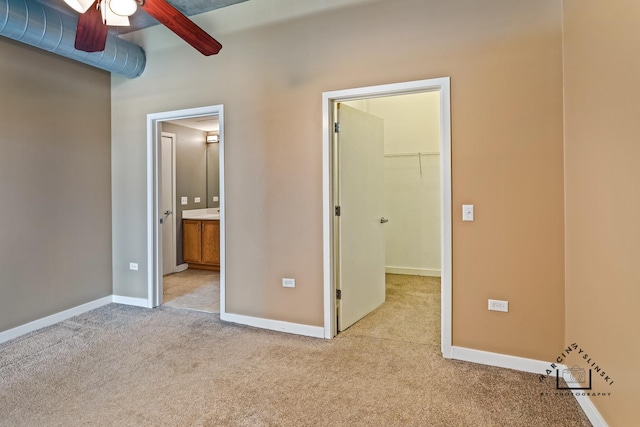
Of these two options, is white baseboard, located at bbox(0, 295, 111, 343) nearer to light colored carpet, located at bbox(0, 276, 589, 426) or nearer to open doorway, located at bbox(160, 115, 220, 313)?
light colored carpet, located at bbox(0, 276, 589, 426)

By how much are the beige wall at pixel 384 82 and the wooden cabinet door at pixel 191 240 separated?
1.63 metres

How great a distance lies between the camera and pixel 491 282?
2521 millimetres

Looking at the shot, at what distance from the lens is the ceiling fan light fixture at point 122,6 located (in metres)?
1.76

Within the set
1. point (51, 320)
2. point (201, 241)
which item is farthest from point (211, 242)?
point (51, 320)

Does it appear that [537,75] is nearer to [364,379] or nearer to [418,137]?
[364,379]

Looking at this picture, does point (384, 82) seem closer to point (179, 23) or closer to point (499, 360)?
point (179, 23)

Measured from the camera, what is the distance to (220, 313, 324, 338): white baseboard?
121 inches

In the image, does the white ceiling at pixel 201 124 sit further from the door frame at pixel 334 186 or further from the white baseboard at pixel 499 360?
the white baseboard at pixel 499 360

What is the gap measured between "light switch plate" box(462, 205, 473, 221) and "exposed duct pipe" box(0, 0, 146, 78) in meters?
3.60

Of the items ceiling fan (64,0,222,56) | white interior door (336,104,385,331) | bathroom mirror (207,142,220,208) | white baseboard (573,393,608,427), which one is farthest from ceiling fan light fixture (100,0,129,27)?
bathroom mirror (207,142,220,208)

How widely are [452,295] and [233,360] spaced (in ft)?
5.83

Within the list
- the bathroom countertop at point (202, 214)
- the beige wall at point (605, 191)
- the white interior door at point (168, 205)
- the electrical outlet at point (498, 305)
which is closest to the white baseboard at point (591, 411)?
the beige wall at point (605, 191)

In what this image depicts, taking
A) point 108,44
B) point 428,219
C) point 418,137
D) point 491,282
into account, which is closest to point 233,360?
point 491,282

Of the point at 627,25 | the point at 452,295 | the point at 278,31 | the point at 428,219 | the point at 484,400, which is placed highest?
the point at 278,31
